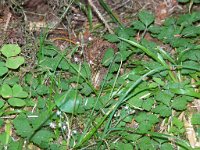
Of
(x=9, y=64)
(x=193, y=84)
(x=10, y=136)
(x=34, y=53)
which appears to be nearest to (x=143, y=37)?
(x=193, y=84)

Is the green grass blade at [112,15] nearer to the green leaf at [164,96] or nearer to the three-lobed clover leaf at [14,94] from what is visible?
the green leaf at [164,96]

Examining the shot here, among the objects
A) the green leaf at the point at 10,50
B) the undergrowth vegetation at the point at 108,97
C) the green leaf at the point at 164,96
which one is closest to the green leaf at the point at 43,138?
the undergrowth vegetation at the point at 108,97

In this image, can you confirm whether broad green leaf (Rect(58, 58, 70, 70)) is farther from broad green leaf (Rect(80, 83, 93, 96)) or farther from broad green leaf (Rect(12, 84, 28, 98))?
broad green leaf (Rect(12, 84, 28, 98))

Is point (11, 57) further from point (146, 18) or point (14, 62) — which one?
point (146, 18)

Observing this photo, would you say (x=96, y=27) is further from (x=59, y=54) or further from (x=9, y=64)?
(x=9, y=64)

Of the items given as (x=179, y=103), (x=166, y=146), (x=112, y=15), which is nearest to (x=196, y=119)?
(x=179, y=103)

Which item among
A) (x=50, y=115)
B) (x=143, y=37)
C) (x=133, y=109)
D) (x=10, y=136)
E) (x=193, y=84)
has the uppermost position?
(x=143, y=37)
